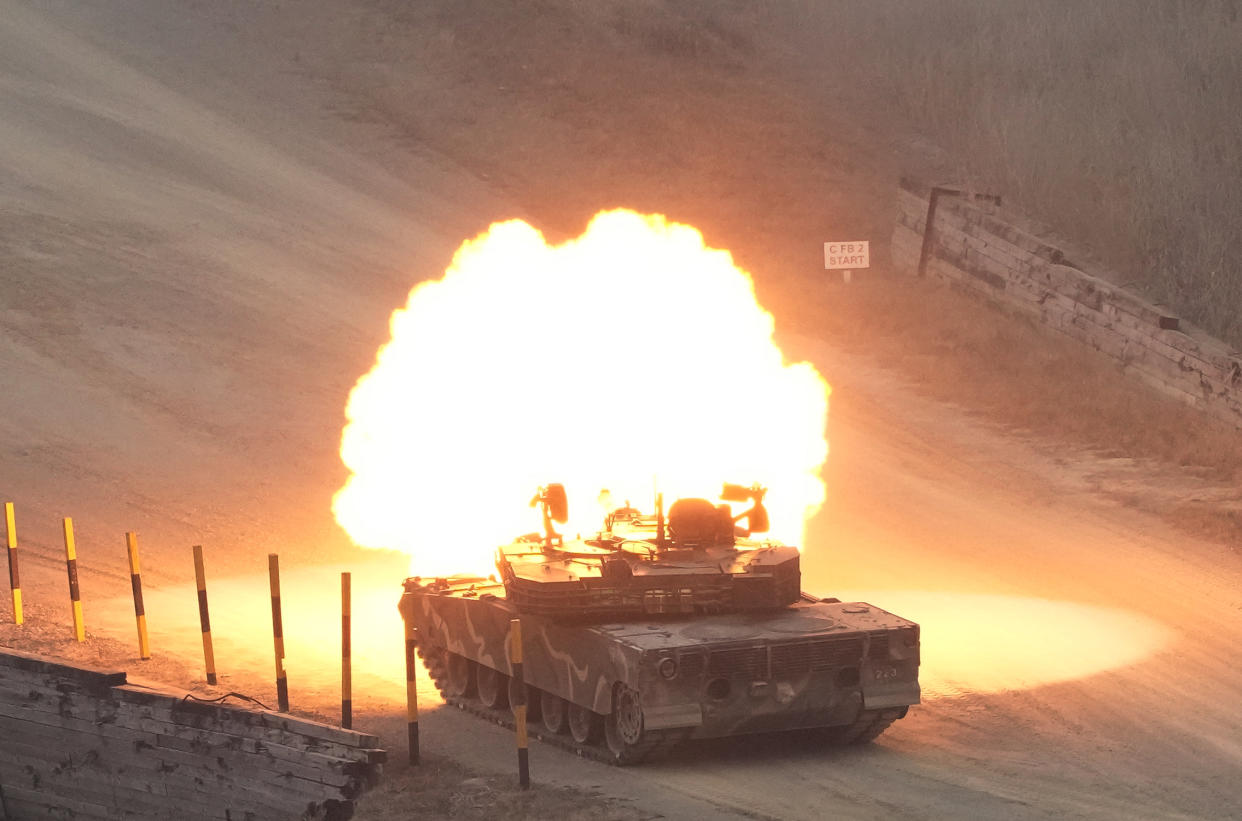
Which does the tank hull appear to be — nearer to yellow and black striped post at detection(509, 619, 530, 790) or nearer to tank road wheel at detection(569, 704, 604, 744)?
tank road wheel at detection(569, 704, 604, 744)

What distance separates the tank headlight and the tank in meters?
0.01

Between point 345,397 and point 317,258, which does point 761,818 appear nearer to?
point 345,397

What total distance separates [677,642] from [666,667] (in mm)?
323

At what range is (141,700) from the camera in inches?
594

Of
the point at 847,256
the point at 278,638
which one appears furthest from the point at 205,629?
the point at 847,256

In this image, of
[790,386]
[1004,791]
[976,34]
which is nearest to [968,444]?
[790,386]

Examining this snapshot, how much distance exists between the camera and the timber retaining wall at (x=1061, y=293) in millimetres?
30766

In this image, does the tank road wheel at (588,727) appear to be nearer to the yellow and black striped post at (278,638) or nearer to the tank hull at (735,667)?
the tank hull at (735,667)

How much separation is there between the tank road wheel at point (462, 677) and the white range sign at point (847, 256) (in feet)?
70.2

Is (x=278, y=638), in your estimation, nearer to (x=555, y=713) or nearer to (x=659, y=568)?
(x=555, y=713)

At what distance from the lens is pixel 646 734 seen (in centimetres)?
1503

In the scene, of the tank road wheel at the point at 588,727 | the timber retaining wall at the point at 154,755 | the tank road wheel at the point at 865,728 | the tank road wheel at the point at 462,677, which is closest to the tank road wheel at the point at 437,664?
the tank road wheel at the point at 462,677

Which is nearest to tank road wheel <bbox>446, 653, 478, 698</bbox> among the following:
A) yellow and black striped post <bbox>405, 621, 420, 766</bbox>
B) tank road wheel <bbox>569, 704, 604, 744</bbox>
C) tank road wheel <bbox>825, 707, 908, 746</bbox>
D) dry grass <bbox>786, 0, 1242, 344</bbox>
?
tank road wheel <bbox>569, 704, 604, 744</bbox>

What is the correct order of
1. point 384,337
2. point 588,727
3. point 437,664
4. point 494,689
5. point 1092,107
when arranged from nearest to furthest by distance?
point 588,727 < point 494,689 < point 437,664 < point 384,337 < point 1092,107
